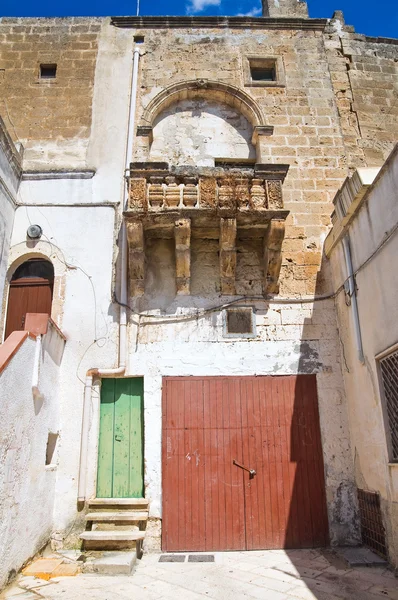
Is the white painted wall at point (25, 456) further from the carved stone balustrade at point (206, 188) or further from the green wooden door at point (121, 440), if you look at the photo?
the carved stone balustrade at point (206, 188)

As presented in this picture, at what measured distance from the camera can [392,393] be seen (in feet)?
17.1

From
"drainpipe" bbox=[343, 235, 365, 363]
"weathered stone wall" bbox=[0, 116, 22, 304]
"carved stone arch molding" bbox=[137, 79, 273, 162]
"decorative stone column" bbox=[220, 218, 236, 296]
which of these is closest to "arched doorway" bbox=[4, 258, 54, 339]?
"weathered stone wall" bbox=[0, 116, 22, 304]

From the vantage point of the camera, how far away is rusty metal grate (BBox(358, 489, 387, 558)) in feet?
17.7

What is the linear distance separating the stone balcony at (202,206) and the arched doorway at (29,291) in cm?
141

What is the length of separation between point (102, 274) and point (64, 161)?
224 cm

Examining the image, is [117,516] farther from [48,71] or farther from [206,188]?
[48,71]

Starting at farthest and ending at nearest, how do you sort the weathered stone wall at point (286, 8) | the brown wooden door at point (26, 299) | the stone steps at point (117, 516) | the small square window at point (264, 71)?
the weathered stone wall at point (286, 8) < the small square window at point (264, 71) < the brown wooden door at point (26, 299) < the stone steps at point (117, 516)

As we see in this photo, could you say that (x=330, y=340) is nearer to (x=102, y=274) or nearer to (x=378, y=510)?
(x=378, y=510)

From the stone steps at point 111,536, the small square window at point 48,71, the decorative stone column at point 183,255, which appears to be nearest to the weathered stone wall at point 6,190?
the small square window at point 48,71

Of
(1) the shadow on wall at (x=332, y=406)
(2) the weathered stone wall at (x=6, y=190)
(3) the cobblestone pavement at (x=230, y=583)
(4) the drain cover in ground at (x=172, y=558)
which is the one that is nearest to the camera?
(3) the cobblestone pavement at (x=230, y=583)

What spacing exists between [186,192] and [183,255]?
911 mm

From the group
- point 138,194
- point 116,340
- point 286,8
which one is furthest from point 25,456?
point 286,8

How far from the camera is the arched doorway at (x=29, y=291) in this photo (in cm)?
699

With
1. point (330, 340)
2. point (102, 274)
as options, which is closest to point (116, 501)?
point (102, 274)
